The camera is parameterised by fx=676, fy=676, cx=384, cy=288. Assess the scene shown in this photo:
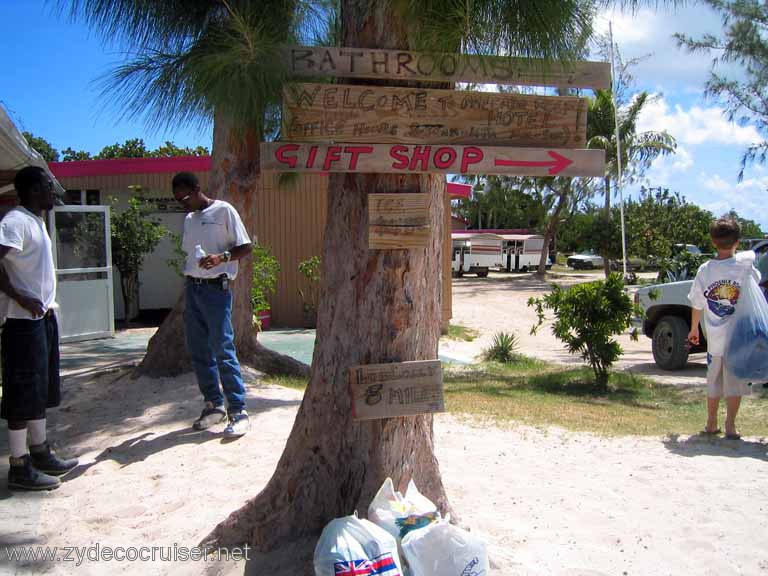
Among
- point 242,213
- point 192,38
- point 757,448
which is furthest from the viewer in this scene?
point 242,213

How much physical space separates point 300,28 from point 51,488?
149 inches

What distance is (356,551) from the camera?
8.42 feet

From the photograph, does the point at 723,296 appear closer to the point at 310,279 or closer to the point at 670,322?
the point at 670,322

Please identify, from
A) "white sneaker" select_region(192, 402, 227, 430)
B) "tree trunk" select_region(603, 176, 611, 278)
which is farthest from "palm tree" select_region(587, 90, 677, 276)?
"white sneaker" select_region(192, 402, 227, 430)

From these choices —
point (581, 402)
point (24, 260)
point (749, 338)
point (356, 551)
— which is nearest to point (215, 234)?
point (24, 260)

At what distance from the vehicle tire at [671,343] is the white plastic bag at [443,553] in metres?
7.42

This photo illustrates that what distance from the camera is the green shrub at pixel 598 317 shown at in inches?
304

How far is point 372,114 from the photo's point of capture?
2984 mm

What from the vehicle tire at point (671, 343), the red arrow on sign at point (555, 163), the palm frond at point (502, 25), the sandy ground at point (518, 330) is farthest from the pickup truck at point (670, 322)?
the palm frond at point (502, 25)

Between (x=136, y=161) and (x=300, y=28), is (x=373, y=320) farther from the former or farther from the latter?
(x=136, y=161)

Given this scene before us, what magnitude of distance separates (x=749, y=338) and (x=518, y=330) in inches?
433

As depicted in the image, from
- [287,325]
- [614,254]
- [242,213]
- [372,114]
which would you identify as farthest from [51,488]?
[614,254]

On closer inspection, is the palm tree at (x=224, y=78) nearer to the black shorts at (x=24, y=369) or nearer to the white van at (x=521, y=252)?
the black shorts at (x=24, y=369)

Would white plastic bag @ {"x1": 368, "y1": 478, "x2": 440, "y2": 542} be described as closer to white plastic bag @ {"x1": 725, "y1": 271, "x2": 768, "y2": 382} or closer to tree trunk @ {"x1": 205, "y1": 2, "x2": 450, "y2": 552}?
tree trunk @ {"x1": 205, "y1": 2, "x2": 450, "y2": 552}
